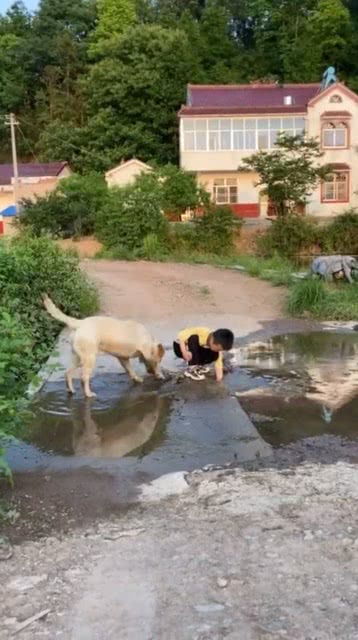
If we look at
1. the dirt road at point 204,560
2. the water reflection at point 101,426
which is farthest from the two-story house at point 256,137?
the dirt road at point 204,560

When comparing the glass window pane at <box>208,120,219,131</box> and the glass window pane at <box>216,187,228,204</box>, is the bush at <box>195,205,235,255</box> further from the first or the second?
the glass window pane at <box>208,120,219,131</box>

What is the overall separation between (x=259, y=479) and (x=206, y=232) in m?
19.5

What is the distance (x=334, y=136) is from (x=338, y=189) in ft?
8.88

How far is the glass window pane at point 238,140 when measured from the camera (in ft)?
127

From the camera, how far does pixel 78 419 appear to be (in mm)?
6723

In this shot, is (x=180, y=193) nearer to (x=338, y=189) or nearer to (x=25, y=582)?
(x=338, y=189)

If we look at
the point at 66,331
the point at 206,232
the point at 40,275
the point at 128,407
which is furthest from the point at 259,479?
the point at 206,232

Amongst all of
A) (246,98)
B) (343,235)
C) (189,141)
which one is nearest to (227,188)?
(189,141)

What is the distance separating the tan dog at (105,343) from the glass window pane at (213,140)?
3215 centimetres

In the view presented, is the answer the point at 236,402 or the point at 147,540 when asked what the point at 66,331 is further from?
the point at 147,540

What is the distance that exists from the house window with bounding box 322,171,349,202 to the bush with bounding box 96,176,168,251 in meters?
14.8

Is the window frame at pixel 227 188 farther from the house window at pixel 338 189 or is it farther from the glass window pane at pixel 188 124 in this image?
the house window at pixel 338 189

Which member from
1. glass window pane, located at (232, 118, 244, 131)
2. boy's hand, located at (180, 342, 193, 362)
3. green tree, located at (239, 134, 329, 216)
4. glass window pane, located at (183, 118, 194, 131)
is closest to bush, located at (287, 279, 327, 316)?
boy's hand, located at (180, 342, 193, 362)

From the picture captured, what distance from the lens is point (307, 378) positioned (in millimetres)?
8203
